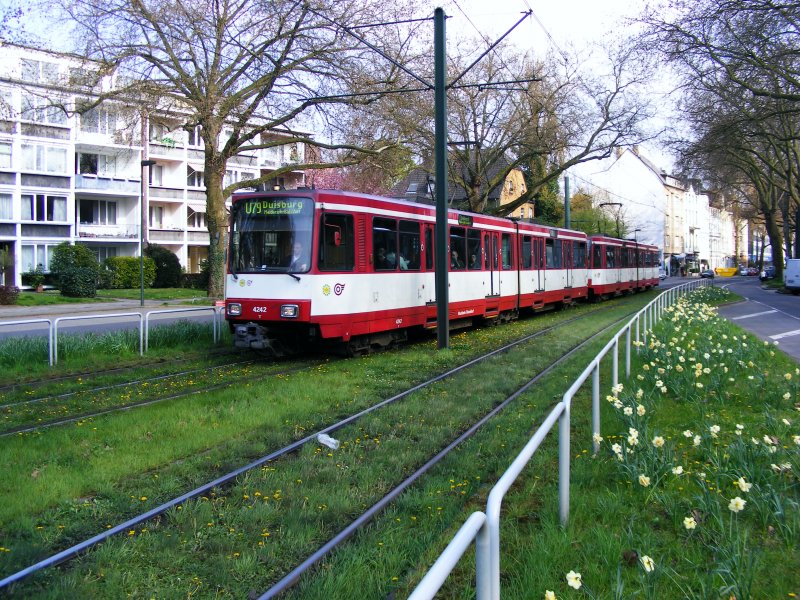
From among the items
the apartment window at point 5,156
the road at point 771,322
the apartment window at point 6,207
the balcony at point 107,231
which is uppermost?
the apartment window at point 5,156

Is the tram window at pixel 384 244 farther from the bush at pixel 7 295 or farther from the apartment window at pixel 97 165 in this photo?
the apartment window at pixel 97 165

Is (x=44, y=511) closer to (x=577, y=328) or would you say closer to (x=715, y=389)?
(x=715, y=389)

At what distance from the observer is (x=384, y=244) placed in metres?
13.9

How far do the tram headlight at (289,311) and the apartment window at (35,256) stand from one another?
112 ft

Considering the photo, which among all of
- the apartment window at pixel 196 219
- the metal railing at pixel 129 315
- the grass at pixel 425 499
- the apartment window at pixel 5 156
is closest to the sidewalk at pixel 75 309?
the metal railing at pixel 129 315

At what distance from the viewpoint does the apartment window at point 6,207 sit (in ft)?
136

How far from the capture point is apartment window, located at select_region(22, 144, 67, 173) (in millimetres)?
42406

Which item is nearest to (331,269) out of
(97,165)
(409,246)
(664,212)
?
(409,246)

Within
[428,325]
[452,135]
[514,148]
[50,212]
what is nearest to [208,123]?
[428,325]

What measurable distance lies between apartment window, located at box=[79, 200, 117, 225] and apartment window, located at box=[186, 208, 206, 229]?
597 centimetres

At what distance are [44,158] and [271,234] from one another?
36.6m

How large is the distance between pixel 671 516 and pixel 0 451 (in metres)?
5.80

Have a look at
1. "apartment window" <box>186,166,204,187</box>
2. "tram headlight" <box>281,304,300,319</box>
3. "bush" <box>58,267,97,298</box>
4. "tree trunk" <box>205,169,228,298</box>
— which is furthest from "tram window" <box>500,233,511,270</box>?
"apartment window" <box>186,166,204,187</box>

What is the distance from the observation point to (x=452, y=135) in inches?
1244
